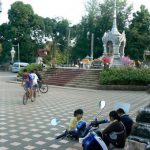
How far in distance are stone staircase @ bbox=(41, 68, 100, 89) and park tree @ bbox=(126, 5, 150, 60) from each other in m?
17.5

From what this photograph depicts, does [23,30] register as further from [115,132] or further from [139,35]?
[115,132]

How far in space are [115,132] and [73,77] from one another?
20.4 m

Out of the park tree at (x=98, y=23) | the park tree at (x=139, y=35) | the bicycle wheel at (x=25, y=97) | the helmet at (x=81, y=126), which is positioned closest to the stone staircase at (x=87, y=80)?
the bicycle wheel at (x=25, y=97)

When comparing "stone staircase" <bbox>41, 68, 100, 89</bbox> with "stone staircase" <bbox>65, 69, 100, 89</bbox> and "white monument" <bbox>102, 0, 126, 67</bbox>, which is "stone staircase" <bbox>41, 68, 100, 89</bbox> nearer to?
"stone staircase" <bbox>65, 69, 100, 89</bbox>

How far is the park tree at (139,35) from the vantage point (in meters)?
44.6

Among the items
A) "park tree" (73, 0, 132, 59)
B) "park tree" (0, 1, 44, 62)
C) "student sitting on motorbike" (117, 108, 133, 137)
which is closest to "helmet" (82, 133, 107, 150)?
"student sitting on motorbike" (117, 108, 133, 137)

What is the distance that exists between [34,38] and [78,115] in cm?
4892

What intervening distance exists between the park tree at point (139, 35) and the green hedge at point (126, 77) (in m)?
22.0

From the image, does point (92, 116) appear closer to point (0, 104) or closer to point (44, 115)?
point (44, 115)

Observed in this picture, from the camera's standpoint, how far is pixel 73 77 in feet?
89.9

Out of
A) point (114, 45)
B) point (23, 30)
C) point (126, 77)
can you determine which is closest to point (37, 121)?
point (126, 77)

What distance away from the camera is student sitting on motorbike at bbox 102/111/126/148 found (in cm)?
702

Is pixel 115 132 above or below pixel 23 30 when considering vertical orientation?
below

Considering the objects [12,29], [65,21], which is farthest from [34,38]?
[65,21]
